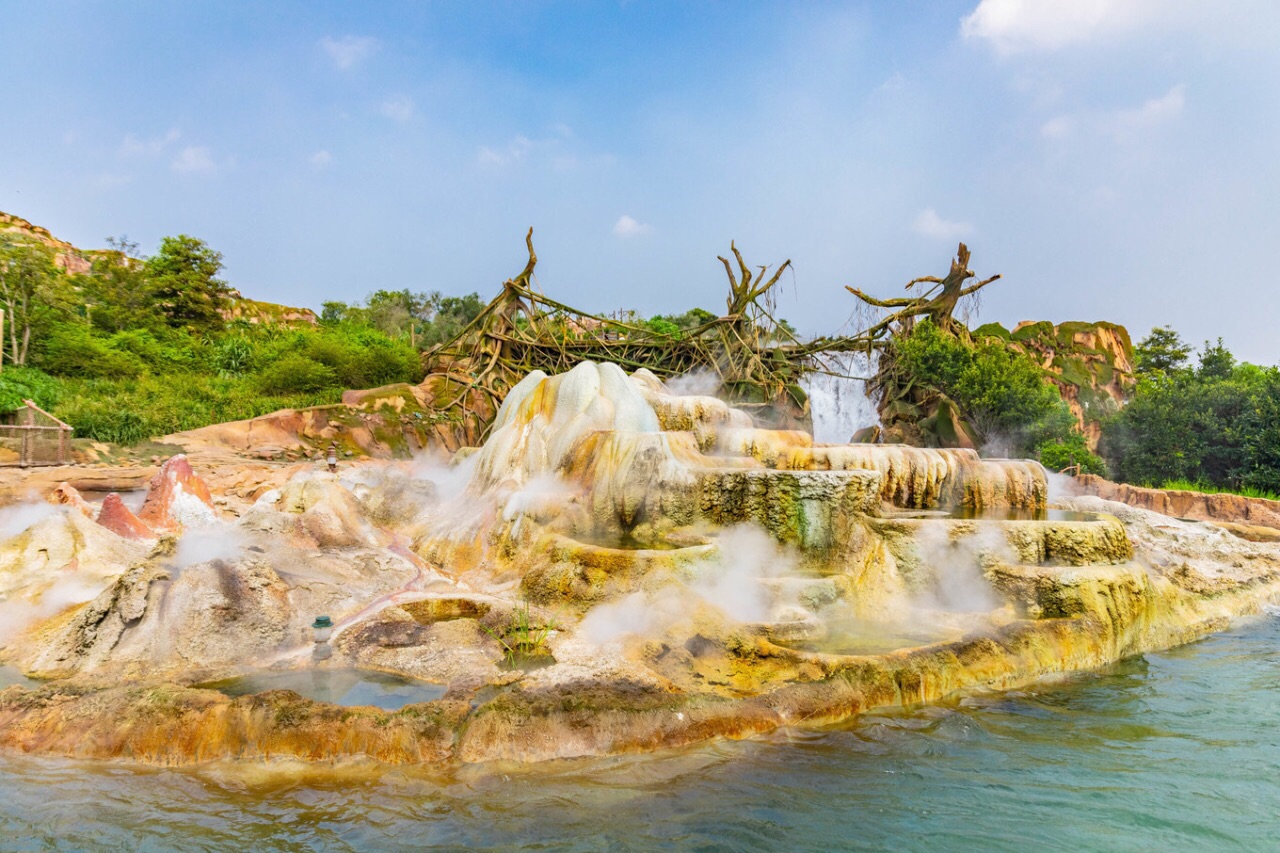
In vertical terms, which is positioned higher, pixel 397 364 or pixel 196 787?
pixel 397 364

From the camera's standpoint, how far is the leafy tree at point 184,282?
72.5 ft

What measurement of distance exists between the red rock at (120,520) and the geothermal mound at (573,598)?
25 millimetres

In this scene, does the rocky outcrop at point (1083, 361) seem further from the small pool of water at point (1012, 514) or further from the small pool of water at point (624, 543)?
the small pool of water at point (624, 543)

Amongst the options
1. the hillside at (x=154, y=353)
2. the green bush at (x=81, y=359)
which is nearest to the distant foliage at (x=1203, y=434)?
the hillside at (x=154, y=353)

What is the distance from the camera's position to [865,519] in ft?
22.7

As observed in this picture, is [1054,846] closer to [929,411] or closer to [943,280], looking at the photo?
[929,411]

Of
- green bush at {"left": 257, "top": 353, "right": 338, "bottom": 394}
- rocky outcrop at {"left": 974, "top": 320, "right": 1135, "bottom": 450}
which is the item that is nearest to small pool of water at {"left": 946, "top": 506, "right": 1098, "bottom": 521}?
rocky outcrop at {"left": 974, "top": 320, "right": 1135, "bottom": 450}

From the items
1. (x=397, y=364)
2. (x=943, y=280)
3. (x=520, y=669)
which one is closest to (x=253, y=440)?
(x=397, y=364)

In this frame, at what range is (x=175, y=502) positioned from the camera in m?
7.64

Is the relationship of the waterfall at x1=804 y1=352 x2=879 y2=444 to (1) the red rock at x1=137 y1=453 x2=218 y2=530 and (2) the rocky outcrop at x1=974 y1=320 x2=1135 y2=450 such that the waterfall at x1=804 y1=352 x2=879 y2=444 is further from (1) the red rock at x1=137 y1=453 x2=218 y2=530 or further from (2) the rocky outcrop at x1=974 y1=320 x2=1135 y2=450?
(1) the red rock at x1=137 y1=453 x2=218 y2=530

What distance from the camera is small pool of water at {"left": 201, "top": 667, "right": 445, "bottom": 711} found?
425 cm

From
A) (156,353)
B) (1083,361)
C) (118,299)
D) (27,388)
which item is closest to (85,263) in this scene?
(118,299)

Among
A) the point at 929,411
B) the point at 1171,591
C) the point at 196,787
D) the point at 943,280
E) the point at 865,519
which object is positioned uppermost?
the point at 943,280

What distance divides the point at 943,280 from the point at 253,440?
1475 centimetres
